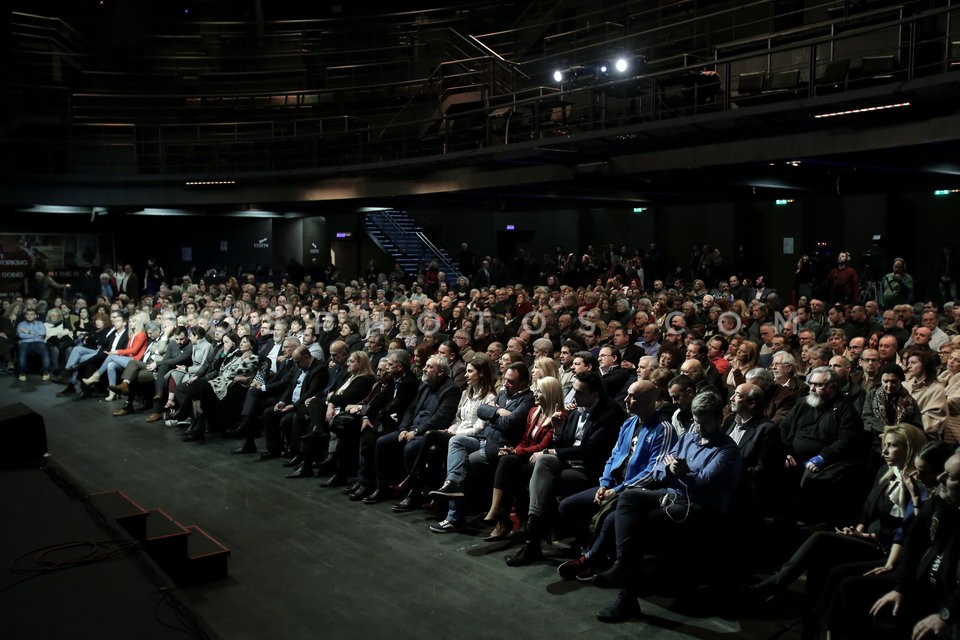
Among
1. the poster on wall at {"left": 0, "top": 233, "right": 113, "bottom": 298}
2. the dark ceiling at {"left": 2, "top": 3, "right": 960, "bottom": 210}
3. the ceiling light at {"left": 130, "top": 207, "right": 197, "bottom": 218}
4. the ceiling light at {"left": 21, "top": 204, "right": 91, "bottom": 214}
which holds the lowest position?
the poster on wall at {"left": 0, "top": 233, "right": 113, "bottom": 298}

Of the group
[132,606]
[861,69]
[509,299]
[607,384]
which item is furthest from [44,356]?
[861,69]

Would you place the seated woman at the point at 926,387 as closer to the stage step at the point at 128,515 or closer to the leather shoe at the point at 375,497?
the leather shoe at the point at 375,497

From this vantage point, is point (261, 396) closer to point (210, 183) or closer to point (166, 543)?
point (166, 543)

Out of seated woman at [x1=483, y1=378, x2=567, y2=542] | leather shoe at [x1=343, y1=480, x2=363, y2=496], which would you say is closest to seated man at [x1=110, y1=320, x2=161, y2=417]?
leather shoe at [x1=343, y1=480, x2=363, y2=496]

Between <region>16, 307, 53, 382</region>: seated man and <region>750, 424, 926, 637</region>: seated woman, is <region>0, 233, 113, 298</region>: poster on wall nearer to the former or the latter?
<region>16, 307, 53, 382</region>: seated man

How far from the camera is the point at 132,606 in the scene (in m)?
3.02

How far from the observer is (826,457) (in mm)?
4633

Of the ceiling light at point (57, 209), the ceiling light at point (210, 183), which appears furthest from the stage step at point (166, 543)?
the ceiling light at point (57, 209)

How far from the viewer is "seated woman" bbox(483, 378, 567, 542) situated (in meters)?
5.17

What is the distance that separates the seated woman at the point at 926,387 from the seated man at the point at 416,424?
125 inches

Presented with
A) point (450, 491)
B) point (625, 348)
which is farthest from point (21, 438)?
point (625, 348)

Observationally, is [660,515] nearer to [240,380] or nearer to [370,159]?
[240,380]

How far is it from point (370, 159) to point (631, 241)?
24.4 feet

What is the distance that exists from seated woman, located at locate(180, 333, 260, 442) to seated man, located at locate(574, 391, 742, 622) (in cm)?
527
